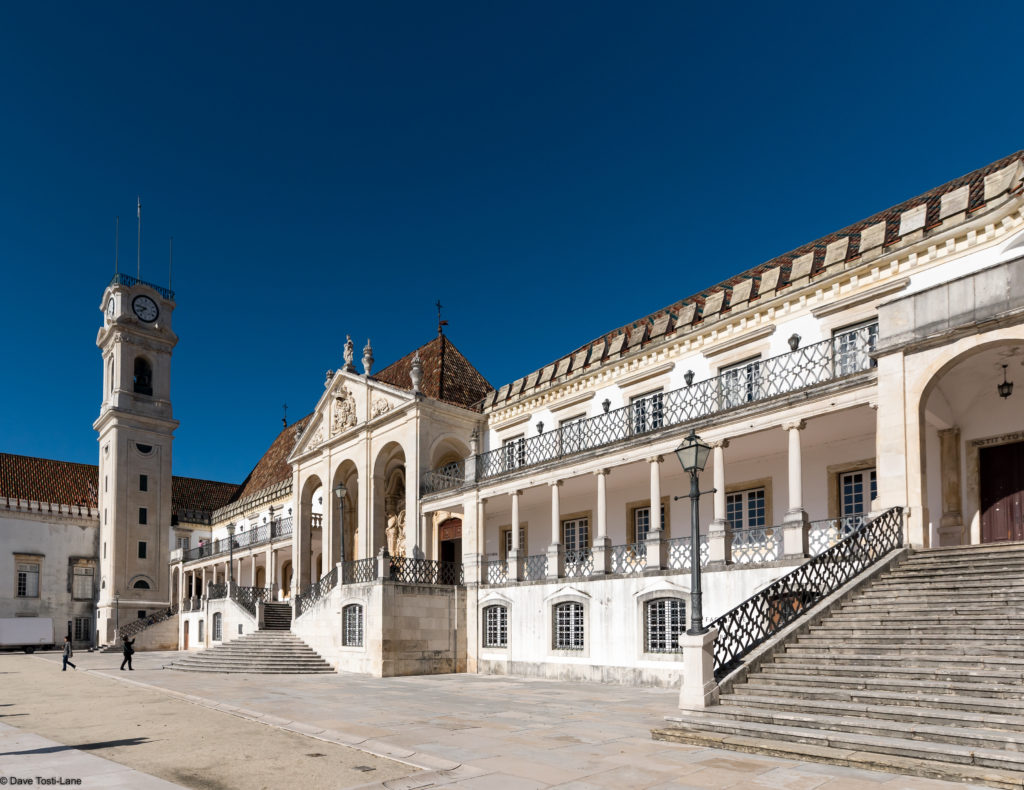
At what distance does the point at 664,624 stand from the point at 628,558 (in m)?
2.13

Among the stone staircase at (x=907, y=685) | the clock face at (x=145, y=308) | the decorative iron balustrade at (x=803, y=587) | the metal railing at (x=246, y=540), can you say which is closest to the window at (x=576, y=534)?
the decorative iron balustrade at (x=803, y=587)

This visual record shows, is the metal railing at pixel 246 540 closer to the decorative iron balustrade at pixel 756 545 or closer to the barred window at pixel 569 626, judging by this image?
the barred window at pixel 569 626

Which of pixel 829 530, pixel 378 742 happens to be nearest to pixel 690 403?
pixel 829 530

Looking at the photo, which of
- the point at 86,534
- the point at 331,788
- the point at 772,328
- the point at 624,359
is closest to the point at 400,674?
the point at 624,359

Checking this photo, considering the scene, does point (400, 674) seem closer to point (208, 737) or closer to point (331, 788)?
point (208, 737)

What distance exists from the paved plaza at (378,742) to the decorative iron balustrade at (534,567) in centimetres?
436

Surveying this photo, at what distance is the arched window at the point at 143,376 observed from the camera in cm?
5050

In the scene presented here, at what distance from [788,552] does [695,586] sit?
5.74 m

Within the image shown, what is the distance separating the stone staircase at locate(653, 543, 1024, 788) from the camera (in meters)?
8.59

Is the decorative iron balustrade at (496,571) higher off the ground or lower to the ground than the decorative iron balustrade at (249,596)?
higher

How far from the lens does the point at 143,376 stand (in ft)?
167

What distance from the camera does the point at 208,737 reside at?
12.0 m

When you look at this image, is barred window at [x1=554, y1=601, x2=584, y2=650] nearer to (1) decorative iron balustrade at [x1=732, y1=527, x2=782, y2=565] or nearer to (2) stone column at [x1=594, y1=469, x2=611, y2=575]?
(2) stone column at [x1=594, y1=469, x2=611, y2=575]

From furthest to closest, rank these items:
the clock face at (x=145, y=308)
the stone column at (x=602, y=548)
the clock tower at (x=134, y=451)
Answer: the clock face at (x=145, y=308)
the clock tower at (x=134, y=451)
the stone column at (x=602, y=548)
